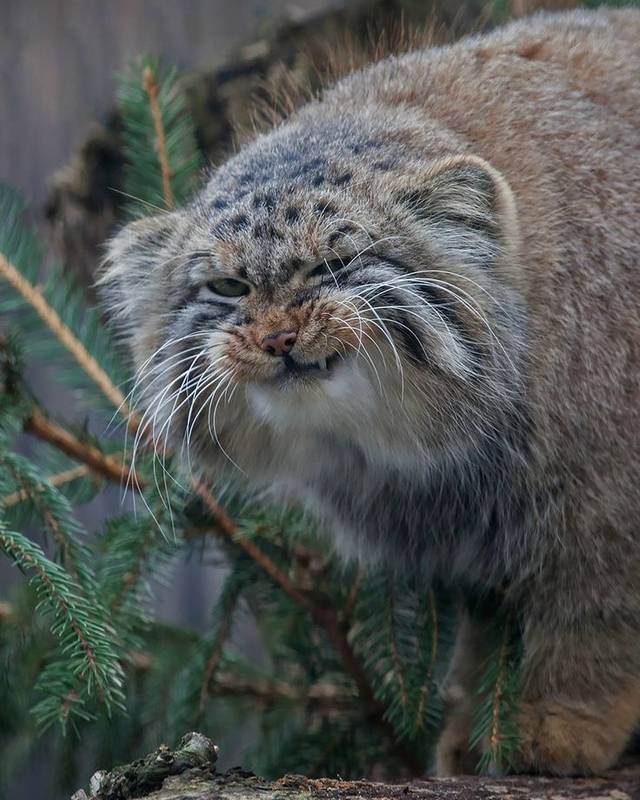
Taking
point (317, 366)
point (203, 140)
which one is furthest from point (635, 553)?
point (203, 140)

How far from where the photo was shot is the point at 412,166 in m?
3.13

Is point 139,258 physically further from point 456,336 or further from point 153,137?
point 456,336

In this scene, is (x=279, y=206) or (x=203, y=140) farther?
(x=203, y=140)

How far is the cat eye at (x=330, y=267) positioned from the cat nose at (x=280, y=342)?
0.17 meters

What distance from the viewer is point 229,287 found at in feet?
10.1

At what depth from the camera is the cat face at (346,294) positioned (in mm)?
2920

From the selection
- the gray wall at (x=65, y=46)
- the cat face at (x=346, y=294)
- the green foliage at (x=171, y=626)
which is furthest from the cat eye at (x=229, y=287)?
the gray wall at (x=65, y=46)

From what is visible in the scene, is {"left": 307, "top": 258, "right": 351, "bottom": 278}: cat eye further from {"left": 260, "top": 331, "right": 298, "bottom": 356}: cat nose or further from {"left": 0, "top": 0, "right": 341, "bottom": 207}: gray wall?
{"left": 0, "top": 0, "right": 341, "bottom": 207}: gray wall

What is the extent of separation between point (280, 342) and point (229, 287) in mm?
288

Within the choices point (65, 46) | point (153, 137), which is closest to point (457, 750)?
point (153, 137)

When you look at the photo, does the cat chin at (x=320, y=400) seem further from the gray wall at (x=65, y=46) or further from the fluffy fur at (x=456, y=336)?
the gray wall at (x=65, y=46)

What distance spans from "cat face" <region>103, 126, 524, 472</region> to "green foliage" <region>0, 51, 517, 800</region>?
17.3 inches

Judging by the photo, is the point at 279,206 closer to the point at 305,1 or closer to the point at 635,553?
the point at 635,553

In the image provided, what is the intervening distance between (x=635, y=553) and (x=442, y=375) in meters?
0.70
